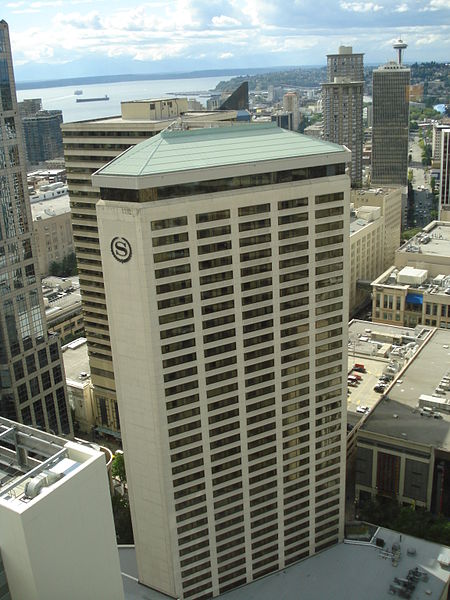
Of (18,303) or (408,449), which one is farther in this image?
(18,303)

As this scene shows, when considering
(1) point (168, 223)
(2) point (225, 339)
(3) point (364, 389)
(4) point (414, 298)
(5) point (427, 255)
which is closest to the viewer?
(1) point (168, 223)

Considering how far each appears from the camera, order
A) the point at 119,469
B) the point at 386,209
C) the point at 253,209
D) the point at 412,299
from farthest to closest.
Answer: the point at 386,209, the point at 412,299, the point at 119,469, the point at 253,209

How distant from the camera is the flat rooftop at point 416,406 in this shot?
3688 inches

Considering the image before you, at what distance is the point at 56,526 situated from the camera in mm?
36562

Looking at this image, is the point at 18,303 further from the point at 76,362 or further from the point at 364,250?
the point at 364,250

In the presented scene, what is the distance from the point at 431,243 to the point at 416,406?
7520cm

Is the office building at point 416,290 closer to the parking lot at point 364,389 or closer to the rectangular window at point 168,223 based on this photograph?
the parking lot at point 364,389

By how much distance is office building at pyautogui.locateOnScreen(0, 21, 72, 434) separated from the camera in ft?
293

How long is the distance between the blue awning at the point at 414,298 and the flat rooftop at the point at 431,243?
13.0 m

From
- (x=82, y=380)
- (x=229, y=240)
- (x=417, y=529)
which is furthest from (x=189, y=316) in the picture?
(x=82, y=380)

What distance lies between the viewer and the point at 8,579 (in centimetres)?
3669

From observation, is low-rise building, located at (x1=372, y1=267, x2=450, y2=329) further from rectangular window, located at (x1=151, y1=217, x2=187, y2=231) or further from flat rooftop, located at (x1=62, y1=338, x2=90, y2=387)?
rectangular window, located at (x1=151, y1=217, x2=187, y2=231)

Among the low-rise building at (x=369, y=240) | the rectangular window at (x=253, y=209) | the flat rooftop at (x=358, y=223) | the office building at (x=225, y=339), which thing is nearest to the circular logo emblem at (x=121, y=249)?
the office building at (x=225, y=339)

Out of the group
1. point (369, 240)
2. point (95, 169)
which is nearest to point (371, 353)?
point (369, 240)
